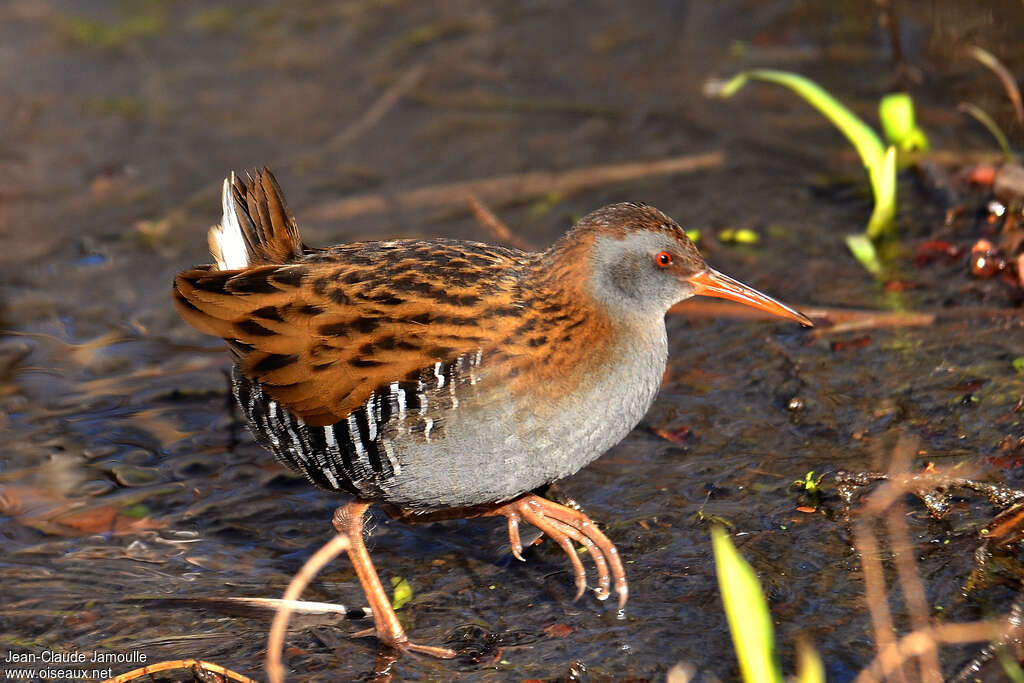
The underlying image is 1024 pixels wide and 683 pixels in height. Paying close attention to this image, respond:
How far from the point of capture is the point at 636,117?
5.96 m

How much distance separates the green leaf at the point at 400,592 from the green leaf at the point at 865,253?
6.89ft

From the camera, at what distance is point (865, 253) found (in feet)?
14.7

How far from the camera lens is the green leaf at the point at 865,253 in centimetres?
443

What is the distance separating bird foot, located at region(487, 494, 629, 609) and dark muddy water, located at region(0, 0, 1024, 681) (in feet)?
0.24

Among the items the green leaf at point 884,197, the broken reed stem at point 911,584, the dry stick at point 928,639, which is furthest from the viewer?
the green leaf at point 884,197

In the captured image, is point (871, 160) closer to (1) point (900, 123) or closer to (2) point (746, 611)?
(1) point (900, 123)

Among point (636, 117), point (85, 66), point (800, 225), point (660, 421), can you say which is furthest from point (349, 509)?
point (85, 66)

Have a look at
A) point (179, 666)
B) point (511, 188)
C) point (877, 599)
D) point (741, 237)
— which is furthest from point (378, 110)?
point (877, 599)

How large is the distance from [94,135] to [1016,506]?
500cm

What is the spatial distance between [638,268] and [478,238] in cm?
206

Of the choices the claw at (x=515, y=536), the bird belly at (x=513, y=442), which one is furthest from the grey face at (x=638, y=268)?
the claw at (x=515, y=536)

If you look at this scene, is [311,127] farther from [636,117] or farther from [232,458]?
[232,458]

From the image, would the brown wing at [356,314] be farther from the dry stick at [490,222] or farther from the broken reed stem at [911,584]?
the dry stick at [490,222]

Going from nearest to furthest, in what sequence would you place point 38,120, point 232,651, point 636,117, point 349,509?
1. point 232,651
2. point 349,509
3. point 636,117
4. point 38,120
